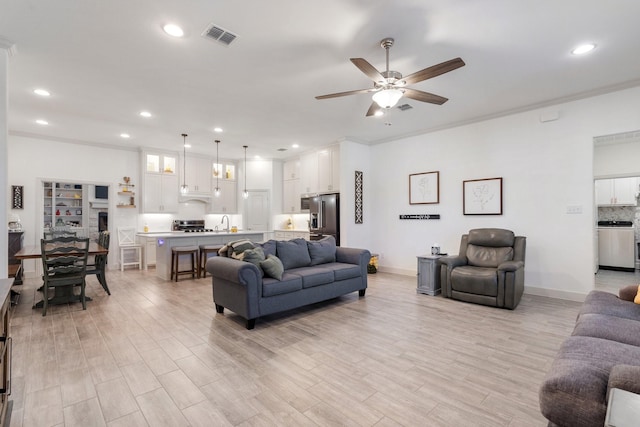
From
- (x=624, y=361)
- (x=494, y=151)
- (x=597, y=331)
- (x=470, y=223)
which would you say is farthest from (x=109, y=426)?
(x=494, y=151)

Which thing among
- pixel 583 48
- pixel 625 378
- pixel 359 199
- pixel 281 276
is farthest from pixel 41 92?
pixel 583 48

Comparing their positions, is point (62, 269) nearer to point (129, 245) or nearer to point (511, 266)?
point (129, 245)

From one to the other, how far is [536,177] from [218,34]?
4773 mm

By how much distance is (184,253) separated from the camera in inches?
233

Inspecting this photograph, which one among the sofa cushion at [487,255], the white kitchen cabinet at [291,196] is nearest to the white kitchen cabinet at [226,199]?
the white kitchen cabinet at [291,196]

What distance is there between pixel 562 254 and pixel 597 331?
3.17 metres

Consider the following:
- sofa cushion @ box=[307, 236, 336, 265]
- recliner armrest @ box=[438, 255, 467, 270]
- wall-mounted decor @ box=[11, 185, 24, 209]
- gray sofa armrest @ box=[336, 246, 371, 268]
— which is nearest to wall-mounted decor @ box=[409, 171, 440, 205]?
recliner armrest @ box=[438, 255, 467, 270]

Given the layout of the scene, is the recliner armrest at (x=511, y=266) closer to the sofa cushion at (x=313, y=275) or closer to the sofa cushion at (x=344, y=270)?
the sofa cushion at (x=344, y=270)

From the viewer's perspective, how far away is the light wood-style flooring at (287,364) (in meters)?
1.92

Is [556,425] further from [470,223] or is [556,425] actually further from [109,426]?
[470,223]

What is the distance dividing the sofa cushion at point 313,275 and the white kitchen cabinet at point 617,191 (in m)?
6.75

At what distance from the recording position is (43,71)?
3.53 m

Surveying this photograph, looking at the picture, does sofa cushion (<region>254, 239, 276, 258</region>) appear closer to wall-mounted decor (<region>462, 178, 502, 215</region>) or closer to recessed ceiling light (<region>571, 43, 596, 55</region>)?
wall-mounted decor (<region>462, 178, 502, 215</region>)

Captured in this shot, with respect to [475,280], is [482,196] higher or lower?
higher
